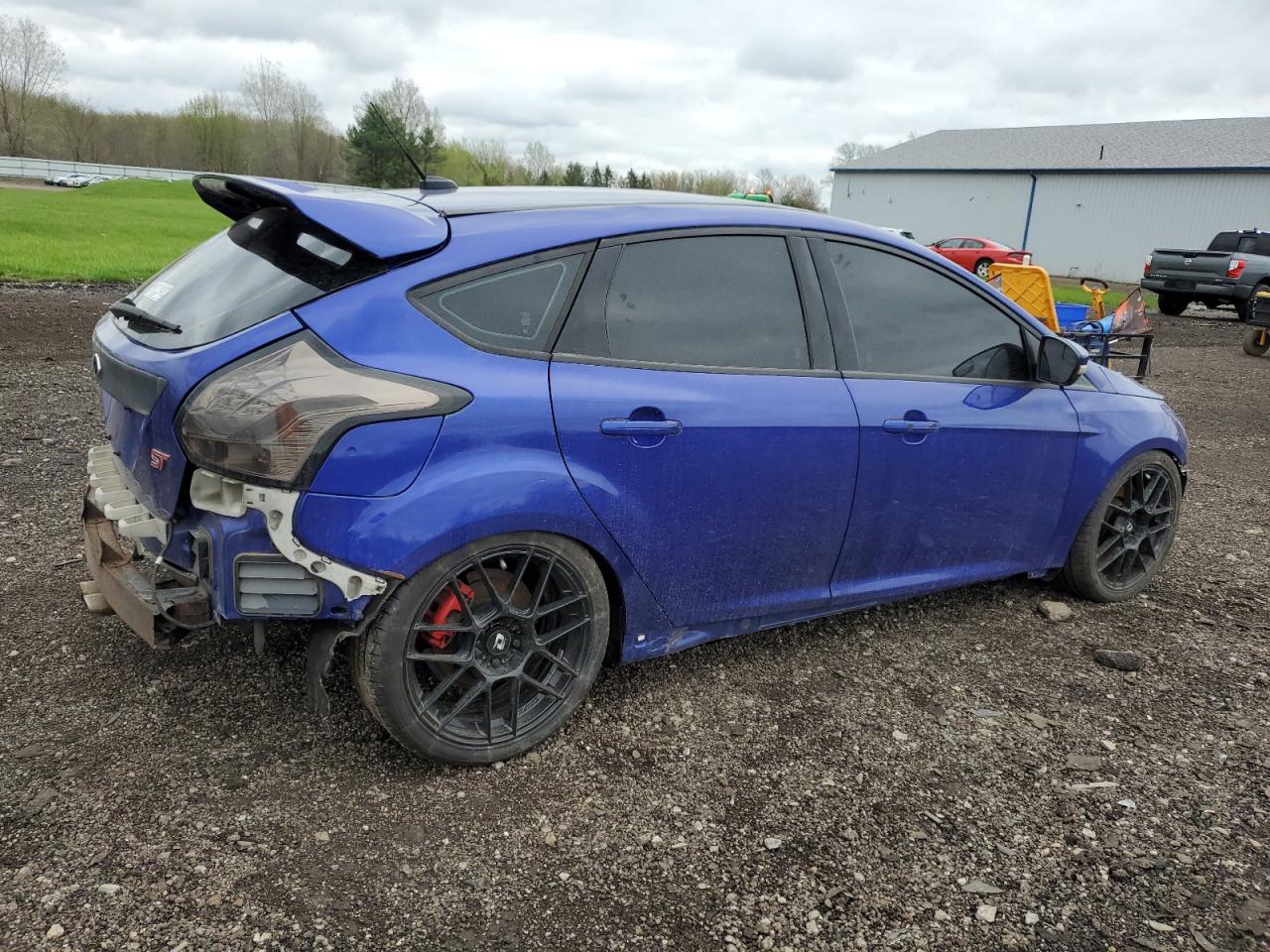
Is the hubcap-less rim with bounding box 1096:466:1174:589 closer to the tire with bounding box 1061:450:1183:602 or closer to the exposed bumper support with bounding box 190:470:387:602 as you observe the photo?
the tire with bounding box 1061:450:1183:602

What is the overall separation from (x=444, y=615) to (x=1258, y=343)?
49.9 feet

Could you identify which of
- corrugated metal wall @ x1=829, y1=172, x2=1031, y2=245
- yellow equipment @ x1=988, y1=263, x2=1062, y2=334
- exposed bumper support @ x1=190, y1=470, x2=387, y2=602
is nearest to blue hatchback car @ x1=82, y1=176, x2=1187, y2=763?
exposed bumper support @ x1=190, y1=470, x2=387, y2=602

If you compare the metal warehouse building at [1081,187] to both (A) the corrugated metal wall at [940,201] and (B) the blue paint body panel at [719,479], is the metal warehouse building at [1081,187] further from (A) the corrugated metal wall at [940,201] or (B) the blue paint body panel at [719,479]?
(B) the blue paint body panel at [719,479]

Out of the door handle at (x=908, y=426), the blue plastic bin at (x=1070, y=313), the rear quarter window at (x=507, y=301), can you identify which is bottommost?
the door handle at (x=908, y=426)

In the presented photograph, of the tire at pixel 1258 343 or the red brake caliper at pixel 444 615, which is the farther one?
the tire at pixel 1258 343

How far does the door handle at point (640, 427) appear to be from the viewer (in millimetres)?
2842

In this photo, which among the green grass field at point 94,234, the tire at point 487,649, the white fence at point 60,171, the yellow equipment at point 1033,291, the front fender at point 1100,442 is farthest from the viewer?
the white fence at point 60,171

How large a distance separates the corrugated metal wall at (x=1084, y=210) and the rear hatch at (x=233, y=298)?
43.2 metres

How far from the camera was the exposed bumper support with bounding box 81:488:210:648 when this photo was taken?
2.64 meters

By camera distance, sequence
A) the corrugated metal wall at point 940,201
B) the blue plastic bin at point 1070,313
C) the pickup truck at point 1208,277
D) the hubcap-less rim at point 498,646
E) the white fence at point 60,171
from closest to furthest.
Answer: the hubcap-less rim at point 498,646, the blue plastic bin at point 1070,313, the pickup truck at point 1208,277, the corrugated metal wall at point 940,201, the white fence at point 60,171

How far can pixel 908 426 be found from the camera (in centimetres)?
345

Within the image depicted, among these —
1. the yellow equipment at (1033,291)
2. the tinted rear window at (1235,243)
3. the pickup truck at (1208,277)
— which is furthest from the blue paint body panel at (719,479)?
the tinted rear window at (1235,243)

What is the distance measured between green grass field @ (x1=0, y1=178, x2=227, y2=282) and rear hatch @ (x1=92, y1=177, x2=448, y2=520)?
545 inches

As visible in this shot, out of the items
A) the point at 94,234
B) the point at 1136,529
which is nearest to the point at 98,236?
the point at 94,234
